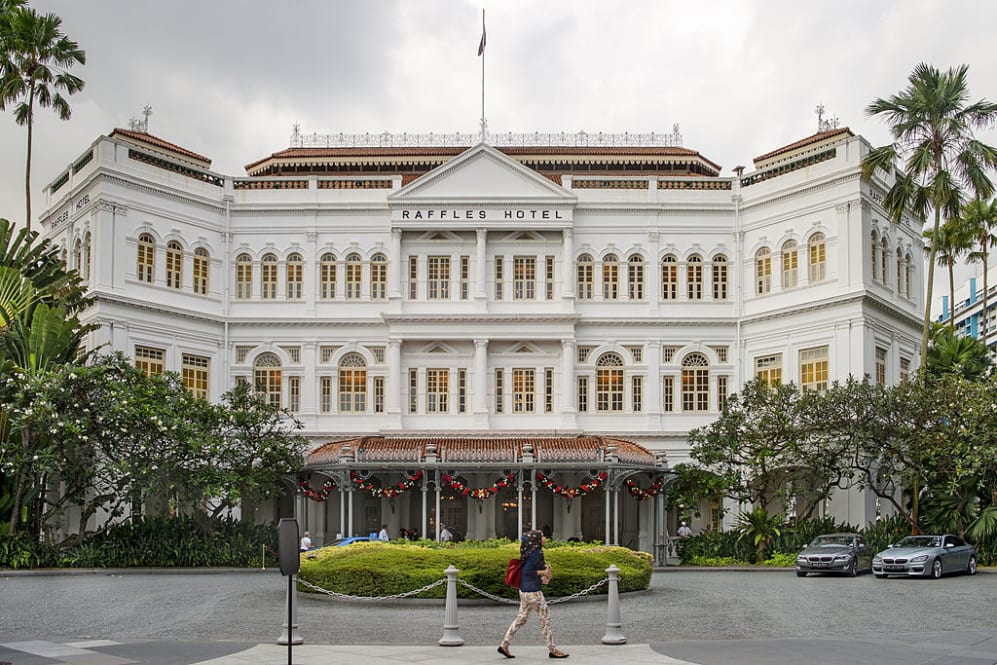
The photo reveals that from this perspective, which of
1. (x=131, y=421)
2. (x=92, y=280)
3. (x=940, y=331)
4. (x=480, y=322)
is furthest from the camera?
(x=940, y=331)

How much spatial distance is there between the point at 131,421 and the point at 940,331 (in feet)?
114

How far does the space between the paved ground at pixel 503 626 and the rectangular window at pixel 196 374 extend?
54.0 ft

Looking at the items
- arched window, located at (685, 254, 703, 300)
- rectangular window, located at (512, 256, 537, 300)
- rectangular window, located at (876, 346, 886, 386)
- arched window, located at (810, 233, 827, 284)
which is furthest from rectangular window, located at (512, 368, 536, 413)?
rectangular window, located at (876, 346, 886, 386)

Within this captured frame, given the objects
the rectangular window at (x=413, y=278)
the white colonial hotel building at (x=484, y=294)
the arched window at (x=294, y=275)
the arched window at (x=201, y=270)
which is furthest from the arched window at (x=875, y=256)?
the arched window at (x=201, y=270)

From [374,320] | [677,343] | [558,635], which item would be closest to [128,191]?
[374,320]

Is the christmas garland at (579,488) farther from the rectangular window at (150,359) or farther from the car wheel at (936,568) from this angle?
the rectangular window at (150,359)

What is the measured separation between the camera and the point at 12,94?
43500 millimetres

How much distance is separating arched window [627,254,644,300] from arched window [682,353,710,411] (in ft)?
10.4

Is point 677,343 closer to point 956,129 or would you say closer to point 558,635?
point 956,129

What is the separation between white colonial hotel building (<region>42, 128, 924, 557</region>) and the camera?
46062 mm

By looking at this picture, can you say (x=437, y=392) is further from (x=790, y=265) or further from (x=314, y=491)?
(x=790, y=265)

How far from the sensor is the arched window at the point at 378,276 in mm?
49125

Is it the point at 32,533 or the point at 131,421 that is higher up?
the point at 131,421

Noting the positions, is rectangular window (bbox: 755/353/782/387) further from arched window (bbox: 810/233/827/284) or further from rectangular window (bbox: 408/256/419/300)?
rectangular window (bbox: 408/256/419/300)
